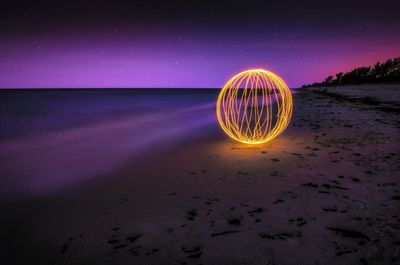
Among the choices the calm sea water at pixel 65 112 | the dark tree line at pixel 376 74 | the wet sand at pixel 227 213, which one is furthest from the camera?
the dark tree line at pixel 376 74

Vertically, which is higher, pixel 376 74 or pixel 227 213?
pixel 376 74

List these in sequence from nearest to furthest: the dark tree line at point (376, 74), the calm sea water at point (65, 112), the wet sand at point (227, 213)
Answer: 1. the wet sand at point (227, 213)
2. the calm sea water at point (65, 112)
3. the dark tree line at point (376, 74)

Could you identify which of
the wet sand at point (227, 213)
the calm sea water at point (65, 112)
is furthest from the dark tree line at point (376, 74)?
the wet sand at point (227, 213)

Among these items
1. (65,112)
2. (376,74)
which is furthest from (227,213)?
(376,74)

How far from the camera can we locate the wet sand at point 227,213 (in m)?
2.54

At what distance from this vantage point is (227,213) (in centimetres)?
328

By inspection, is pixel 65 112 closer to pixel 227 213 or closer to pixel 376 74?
pixel 227 213

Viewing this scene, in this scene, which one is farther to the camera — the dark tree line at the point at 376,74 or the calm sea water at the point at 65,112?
the dark tree line at the point at 376,74

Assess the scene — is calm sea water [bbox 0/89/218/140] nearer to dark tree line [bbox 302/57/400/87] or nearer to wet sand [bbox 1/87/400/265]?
wet sand [bbox 1/87/400/265]

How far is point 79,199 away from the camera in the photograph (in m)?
4.24

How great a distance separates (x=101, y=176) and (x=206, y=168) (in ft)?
6.66

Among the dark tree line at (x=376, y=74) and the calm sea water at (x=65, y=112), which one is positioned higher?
the dark tree line at (x=376, y=74)

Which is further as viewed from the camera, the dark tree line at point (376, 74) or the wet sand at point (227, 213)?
the dark tree line at point (376, 74)

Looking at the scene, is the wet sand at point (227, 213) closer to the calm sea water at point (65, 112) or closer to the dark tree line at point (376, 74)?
the calm sea water at point (65, 112)
